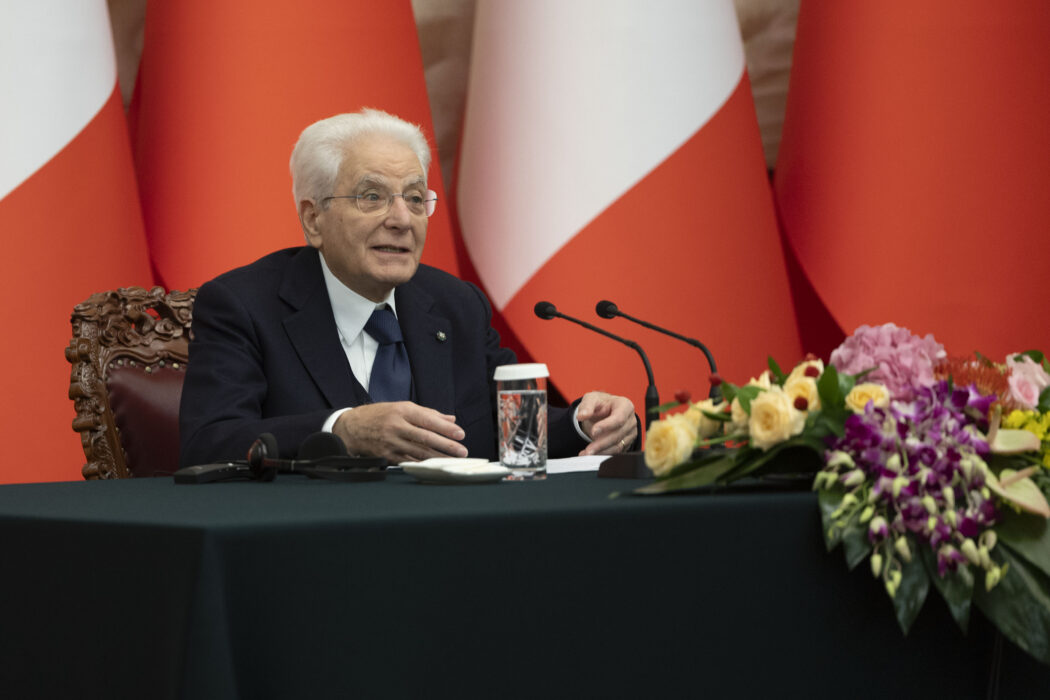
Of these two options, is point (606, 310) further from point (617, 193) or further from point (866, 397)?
point (617, 193)

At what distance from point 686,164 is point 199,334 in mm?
1529

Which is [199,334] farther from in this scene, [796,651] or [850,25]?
[850,25]

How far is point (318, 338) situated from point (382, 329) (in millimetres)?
154

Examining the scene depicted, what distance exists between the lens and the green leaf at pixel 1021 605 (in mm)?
910

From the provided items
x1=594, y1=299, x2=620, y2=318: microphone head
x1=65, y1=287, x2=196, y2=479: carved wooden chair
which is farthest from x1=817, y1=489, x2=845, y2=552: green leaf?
x1=65, y1=287, x2=196, y2=479: carved wooden chair

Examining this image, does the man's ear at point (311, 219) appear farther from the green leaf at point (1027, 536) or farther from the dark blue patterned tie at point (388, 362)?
the green leaf at point (1027, 536)

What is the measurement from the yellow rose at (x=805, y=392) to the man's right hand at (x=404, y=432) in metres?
0.55

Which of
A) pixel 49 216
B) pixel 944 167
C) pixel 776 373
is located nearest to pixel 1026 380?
pixel 776 373

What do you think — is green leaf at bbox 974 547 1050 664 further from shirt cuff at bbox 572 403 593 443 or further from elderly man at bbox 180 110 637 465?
shirt cuff at bbox 572 403 593 443

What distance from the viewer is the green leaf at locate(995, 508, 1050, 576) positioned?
0.92 metres

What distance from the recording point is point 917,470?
0.92 meters

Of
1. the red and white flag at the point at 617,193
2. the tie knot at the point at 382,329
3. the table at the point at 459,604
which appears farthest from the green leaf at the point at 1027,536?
the red and white flag at the point at 617,193

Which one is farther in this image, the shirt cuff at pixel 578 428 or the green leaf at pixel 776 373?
the shirt cuff at pixel 578 428

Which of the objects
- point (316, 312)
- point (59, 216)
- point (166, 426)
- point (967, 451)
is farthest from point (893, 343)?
point (59, 216)
